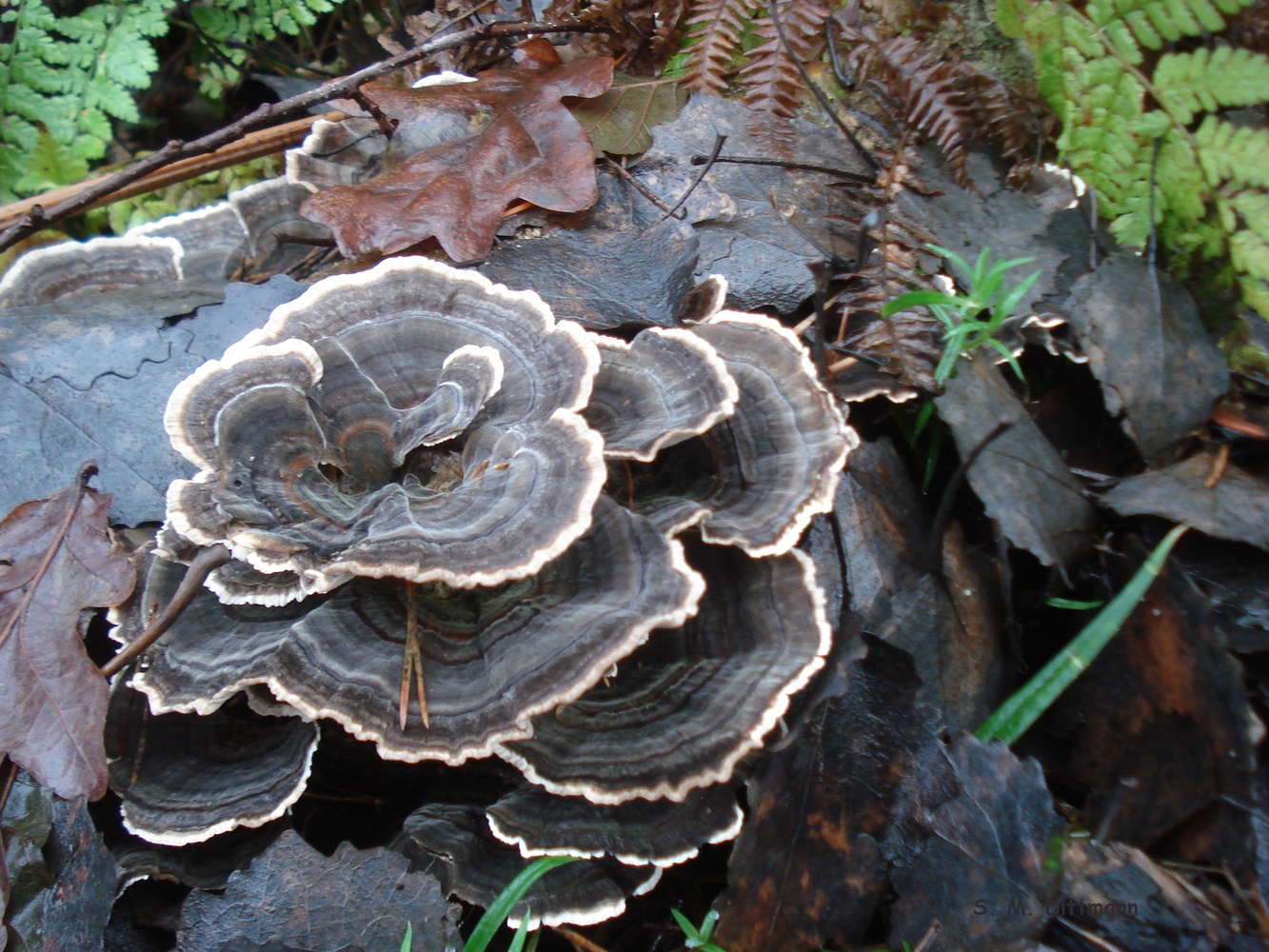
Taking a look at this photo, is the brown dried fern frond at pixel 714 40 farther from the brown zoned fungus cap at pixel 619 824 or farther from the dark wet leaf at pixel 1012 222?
the brown zoned fungus cap at pixel 619 824

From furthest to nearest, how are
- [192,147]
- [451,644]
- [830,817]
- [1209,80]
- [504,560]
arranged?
1. [192,147]
2. [1209,80]
3. [830,817]
4. [451,644]
5. [504,560]

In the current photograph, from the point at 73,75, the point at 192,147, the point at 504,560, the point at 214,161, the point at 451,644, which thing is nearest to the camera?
the point at 504,560

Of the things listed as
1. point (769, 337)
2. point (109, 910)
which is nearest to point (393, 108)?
point (769, 337)

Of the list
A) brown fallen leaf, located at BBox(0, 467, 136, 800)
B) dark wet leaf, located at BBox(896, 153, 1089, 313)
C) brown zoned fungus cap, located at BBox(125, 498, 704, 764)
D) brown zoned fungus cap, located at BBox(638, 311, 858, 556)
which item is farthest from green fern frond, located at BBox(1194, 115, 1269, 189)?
brown fallen leaf, located at BBox(0, 467, 136, 800)

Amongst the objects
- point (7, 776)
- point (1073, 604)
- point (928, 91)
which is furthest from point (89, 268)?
point (1073, 604)

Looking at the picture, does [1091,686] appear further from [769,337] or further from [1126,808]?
[769,337]

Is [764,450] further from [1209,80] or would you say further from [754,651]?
[1209,80]

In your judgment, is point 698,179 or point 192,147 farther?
point 192,147
